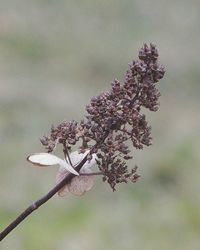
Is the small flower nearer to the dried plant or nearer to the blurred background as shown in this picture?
the dried plant

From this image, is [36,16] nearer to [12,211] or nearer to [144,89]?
[12,211]

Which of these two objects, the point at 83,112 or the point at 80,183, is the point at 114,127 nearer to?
the point at 80,183

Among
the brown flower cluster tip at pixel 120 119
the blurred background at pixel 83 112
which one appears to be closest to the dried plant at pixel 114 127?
the brown flower cluster tip at pixel 120 119

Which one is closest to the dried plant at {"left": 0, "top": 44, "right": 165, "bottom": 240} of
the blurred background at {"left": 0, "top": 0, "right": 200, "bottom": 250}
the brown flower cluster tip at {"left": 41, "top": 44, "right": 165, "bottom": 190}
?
the brown flower cluster tip at {"left": 41, "top": 44, "right": 165, "bottom": 190}

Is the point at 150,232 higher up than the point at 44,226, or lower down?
lower down

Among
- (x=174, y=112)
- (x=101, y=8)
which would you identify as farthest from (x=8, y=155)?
(x=101, y=8)

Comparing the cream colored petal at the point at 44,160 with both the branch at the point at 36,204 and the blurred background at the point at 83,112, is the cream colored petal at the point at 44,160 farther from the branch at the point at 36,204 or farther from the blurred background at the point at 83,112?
the blurred background at the point at 83,112

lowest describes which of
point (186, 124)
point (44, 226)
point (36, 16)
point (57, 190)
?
point (57, 190)

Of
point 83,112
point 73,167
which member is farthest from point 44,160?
point 83,112
